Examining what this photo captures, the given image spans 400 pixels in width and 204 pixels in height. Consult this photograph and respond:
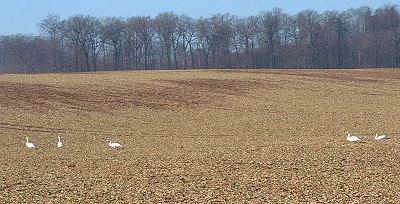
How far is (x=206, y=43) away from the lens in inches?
4126

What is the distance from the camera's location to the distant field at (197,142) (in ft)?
34.8

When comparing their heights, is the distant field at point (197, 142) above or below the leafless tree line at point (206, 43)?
below

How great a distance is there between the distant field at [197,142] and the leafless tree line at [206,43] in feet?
188

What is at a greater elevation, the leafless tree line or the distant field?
the leafless tree line

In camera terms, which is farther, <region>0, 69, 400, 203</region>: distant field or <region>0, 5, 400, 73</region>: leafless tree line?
<region>0, 5, 400, 73</region>: leafless tree line

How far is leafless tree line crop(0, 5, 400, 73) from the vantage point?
331 ft

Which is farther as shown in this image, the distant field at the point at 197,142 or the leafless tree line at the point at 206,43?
the leafless tree line at the point at 206,43

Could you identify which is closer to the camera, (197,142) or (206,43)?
(197,142)

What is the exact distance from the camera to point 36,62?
104 m

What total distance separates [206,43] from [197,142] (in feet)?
283

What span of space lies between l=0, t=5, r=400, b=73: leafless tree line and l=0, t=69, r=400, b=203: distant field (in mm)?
57425

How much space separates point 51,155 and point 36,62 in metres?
92.3

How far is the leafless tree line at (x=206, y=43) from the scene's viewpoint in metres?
101

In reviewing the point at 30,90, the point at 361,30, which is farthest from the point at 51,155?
the point at 361,30
